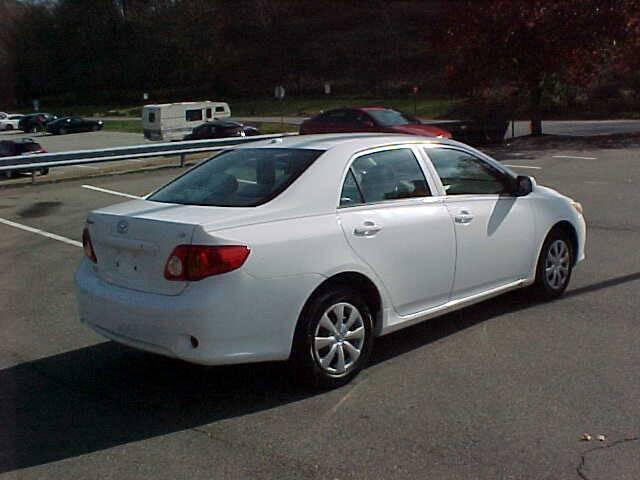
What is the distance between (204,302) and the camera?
488 cm

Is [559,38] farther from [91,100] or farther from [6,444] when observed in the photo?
[91,100]

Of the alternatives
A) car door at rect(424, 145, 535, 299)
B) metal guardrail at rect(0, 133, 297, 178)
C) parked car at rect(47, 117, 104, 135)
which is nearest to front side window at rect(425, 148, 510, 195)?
car door at rect(424, 145, 535, 299)

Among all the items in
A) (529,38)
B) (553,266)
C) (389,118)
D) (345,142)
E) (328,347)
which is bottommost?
(328,347)

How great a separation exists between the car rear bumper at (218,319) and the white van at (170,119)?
42438 mm

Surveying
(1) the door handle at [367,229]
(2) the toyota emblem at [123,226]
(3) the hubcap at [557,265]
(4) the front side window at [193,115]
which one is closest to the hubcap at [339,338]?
(1) the door handle at [367,229]

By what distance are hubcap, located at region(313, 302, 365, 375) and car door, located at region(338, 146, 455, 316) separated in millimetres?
353

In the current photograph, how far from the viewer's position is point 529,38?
26.1 m

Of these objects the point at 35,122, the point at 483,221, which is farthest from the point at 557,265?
the point at 35,122

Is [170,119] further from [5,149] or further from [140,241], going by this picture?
[140,241]

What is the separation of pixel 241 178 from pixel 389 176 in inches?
40.6

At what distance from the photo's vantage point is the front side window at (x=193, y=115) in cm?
4898

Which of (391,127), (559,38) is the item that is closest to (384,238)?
(391,127)

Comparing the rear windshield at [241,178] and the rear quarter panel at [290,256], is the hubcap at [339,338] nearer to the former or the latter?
the rear quarter panel at [290,256]

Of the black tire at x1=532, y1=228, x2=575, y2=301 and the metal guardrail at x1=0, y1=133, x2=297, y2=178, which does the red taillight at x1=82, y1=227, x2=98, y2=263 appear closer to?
the black tire at x1=532, y1=228, x2=575, y2=301
